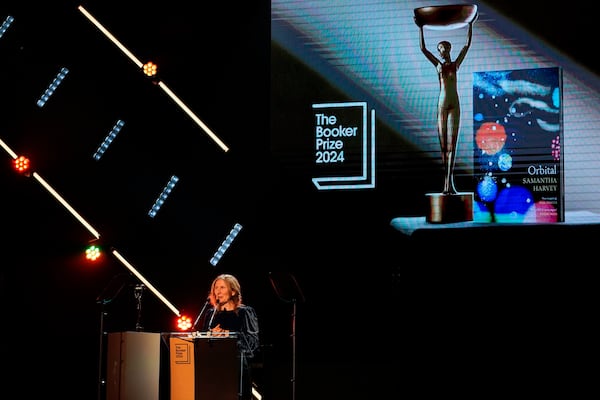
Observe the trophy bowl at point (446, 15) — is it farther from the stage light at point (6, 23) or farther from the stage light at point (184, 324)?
the stage light at point (6, 23)

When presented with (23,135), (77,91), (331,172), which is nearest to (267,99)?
(331,172)

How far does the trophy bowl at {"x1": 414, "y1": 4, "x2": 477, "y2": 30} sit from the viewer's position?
5.53m

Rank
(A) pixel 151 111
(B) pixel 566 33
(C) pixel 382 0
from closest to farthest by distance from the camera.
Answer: (B) pixel 566 33 < (C) pixel 382 0 < (A) pixel 151 111

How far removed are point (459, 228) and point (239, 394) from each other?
2.26m

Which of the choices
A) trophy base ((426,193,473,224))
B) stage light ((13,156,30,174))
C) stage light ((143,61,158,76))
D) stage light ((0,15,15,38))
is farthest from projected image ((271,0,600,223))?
stage light ((0,15,15,38))

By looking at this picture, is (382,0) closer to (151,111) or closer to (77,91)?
(151,111)

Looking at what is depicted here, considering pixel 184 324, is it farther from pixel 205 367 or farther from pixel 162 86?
pixel 162 86

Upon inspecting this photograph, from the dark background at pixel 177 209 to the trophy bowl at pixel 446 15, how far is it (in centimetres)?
90

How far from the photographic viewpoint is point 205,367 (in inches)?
228

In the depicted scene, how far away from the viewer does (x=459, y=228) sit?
178 inches

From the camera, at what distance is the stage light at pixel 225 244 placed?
685cm

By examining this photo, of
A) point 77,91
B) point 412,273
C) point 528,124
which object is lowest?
point 412,273

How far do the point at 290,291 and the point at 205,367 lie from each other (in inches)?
38.4

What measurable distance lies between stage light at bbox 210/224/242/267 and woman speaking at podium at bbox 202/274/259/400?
0.25 meters
